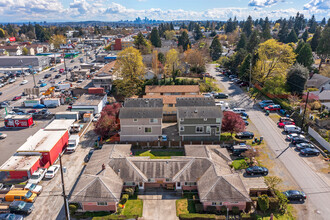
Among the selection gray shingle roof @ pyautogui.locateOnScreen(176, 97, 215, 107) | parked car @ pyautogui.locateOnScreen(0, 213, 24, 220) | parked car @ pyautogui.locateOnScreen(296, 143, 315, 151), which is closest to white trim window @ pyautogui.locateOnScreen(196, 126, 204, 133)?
gray shingle roof @ pyautogui.locateOnScreen(176, 97, 215, 107)

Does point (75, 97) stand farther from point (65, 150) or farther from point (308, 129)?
point (308, 129)

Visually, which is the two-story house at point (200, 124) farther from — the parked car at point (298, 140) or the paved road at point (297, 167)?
the parked car at point (298, 140)

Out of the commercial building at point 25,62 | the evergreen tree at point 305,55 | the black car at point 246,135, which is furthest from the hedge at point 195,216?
the commercial building at point 25,62

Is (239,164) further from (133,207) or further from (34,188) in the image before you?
(34,188)

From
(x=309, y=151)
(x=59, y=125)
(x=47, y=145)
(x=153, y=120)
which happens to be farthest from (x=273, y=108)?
(x=47, y=145)

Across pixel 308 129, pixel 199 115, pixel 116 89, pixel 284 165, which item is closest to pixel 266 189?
pixel 284 165
